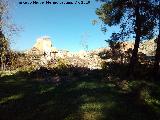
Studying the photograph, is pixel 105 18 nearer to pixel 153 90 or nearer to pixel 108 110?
pixel 153 90

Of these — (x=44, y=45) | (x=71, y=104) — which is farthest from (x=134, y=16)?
(x=44, y=45)

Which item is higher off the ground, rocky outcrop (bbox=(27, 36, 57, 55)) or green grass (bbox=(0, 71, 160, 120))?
rocky outcrop (bbox=(27, 36, 57, 55))

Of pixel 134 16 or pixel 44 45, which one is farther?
pixel 44 45

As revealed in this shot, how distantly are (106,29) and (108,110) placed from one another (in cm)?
1676

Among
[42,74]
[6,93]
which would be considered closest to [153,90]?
[6,93]

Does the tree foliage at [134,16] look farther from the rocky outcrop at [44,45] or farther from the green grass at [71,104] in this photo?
the rocky outcrop at [44,45]

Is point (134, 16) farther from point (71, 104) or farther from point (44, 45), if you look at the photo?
point (44, 45)

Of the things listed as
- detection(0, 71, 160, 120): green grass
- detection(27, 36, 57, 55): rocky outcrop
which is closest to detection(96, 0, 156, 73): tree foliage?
detection(0, 71, 160, 120): green grass

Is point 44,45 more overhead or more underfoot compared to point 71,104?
more overhead

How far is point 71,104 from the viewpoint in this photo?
16.5 m

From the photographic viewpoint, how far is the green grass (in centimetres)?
1447

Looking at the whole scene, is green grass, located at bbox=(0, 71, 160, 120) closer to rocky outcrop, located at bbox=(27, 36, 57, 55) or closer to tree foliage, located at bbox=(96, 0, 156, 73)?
tree foliage, located at bbox=(96, 0, 156, 73)

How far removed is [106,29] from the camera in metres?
31.1

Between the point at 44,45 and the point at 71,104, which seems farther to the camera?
the point at 44,45
